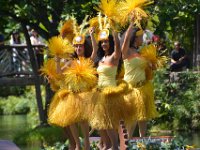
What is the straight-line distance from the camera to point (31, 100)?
23.6 m

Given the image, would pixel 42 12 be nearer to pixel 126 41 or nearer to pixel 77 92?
pixel 126 41

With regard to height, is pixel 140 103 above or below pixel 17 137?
above

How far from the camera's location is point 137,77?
8805 mm

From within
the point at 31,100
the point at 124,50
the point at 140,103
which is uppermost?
the point at 124,50

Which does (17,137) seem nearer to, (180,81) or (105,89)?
(180,81)

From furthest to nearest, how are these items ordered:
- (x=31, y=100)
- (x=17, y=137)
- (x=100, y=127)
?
(x=31, y=100)
(x=17, y=137)
(x=100, y=127)

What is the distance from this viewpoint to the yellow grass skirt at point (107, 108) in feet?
27.2

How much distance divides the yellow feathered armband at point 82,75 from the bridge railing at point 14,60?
8414 mm

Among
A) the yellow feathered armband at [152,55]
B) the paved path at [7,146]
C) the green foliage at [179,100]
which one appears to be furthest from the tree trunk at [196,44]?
the yellow feathered armband at [152,55]

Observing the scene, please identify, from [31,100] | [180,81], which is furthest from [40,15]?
[31,100]

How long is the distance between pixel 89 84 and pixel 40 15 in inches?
256

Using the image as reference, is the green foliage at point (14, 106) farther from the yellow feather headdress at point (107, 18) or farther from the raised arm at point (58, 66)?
the yellow feather headdress at point (107, 18)

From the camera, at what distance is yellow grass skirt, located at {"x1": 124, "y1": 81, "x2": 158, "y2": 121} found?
8.57 metres

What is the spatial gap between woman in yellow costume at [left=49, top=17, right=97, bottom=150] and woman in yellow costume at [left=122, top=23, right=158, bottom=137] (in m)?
0.42
